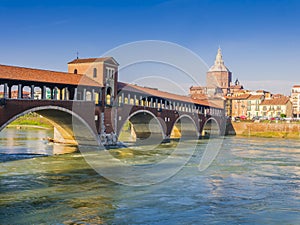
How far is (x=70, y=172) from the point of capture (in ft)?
75.8

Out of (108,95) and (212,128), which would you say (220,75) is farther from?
(108,95)

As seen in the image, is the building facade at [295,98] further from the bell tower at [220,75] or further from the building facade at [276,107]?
the bell tower at [220,75]

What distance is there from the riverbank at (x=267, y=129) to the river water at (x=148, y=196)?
1575 inches

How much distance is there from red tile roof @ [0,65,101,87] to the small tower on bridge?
0.82m

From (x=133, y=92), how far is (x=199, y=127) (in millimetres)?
22492

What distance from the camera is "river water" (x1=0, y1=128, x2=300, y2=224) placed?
14.3m

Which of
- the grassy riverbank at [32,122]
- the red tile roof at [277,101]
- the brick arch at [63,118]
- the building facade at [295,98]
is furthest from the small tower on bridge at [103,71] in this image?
the building facade at [295,98]

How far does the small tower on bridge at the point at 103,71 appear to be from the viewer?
3653cm

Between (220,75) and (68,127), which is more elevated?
(220,75)

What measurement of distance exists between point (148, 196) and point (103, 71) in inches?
813

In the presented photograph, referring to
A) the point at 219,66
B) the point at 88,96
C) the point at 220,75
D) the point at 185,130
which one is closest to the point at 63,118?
the point at 88,96

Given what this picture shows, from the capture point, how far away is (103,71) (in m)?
36.4

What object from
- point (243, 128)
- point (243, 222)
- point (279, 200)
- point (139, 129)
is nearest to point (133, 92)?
point (139, 129)

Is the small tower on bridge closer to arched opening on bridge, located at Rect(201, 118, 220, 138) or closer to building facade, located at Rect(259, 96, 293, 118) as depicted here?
arched opening on bridge, located at Rect(201, 118, 220, 138)
